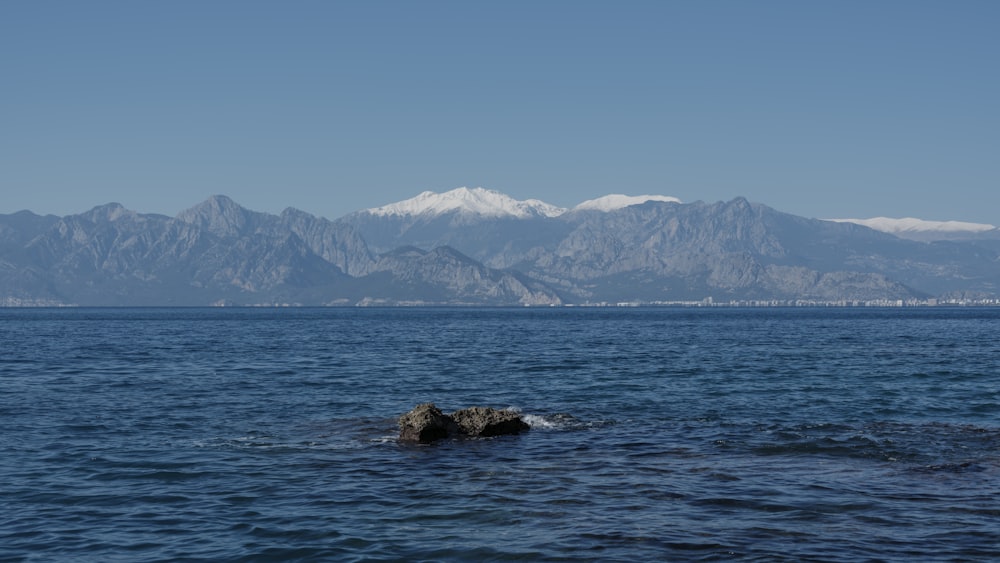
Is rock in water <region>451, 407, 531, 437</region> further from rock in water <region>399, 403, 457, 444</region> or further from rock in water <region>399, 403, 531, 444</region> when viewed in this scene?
rock in water <region>399, 403, 457, 444</region>

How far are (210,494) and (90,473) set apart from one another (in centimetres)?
550

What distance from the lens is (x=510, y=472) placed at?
93.6 ft

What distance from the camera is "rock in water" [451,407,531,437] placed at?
118 ft

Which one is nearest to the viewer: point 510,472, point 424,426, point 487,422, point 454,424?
point 510,472

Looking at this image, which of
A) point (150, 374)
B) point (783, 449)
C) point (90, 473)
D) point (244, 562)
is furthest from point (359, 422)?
point (150, 374)

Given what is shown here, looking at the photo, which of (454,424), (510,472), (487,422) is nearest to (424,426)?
(454,424)

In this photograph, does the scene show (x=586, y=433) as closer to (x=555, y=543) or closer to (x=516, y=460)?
(x=516, y=460)

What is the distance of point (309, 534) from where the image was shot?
845 inches

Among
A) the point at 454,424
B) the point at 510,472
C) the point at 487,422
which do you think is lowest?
the point at 510,472

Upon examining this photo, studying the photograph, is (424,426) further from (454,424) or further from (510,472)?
(510,472)

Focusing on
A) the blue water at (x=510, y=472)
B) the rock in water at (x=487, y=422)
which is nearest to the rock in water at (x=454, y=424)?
the rock in water at (x=487, y=422)

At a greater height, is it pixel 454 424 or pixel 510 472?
pixel 454 424

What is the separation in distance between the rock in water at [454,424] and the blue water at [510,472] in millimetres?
750

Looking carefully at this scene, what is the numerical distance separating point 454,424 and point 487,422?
4.37ft
